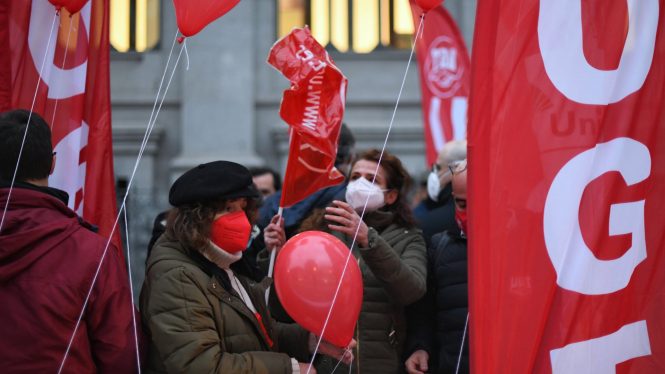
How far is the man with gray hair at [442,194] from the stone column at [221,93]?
6313 mm

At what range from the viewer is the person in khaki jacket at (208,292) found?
3.03 metres

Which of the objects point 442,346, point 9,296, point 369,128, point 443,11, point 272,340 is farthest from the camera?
point 369,128

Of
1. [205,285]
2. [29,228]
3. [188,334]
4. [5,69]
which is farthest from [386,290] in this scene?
[5,69]

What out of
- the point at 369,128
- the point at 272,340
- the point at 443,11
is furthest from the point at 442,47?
the point at 272,340

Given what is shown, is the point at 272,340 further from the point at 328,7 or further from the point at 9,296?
the point at 328,7

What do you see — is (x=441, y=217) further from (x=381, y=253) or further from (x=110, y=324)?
(x=110, y=324)

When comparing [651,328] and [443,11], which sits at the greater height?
[443,11]

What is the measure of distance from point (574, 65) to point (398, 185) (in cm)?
147

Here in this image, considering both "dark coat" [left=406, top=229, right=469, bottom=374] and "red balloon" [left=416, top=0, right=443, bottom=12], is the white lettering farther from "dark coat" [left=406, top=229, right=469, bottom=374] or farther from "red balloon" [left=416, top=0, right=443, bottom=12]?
"red balloon" [left=416, top=0, right=443, bottom=12]

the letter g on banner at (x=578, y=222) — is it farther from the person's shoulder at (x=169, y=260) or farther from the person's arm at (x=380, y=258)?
the person's shoulder at (x=169, y=260)

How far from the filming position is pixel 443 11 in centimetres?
755

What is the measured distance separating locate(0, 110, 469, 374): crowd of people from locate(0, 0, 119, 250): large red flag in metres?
0.38

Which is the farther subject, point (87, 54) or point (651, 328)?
point (87, 54)

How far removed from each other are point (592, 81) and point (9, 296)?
79.3 inches
